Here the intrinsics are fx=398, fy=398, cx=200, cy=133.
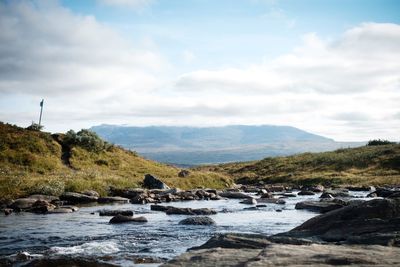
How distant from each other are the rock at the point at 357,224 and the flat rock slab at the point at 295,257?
10.3ft

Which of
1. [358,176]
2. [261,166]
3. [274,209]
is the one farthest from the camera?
[261,166]

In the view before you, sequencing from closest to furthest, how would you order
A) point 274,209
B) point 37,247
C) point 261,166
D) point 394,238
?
point 394,238, point 37,247, point 274,209, point 261,166

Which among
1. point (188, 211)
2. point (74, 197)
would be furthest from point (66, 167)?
point (188, 211)

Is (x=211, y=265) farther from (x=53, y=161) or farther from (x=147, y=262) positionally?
(x=53, y=161)

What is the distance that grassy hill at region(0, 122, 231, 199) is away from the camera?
3869 cm

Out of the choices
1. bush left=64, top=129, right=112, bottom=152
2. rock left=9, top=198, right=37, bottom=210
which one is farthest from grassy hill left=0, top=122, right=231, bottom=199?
rock left=9, top=198, right=37, bottom=210

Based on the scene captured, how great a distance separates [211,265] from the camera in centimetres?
981

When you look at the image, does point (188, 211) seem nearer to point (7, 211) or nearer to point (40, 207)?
point (40, 207)

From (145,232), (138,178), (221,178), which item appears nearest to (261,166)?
(221,178)

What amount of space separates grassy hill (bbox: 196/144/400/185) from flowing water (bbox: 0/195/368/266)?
44931 millimetres

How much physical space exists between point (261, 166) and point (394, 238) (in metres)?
88.9

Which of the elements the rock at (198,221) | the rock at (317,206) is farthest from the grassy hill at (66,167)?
the rock at (317,206)

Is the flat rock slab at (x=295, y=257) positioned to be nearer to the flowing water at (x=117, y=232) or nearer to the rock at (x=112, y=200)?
the flowing water at (x=117, y=232)

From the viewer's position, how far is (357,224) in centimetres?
1634
